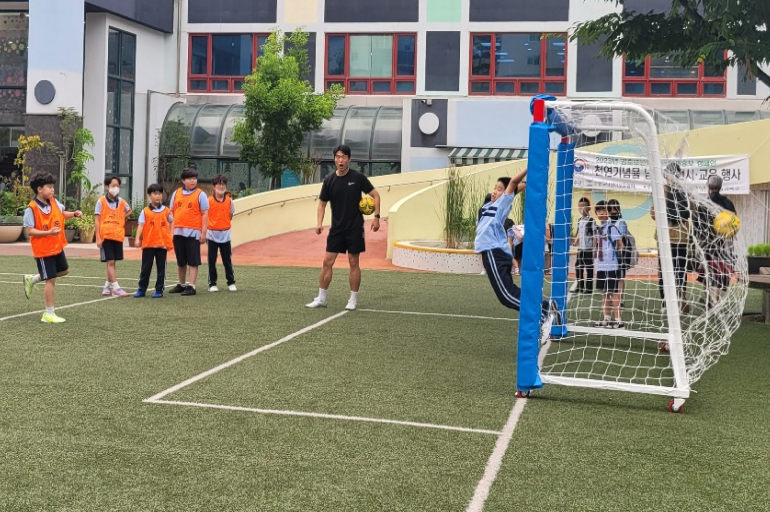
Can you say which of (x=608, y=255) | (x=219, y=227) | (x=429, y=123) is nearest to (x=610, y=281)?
(x=608, y=255)

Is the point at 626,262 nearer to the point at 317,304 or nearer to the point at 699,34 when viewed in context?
the point at 699,34

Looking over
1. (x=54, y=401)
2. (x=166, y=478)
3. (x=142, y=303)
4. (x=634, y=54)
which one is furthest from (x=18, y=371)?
(x=634, y=54)

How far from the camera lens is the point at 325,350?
31.3 feet

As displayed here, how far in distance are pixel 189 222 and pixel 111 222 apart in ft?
3.70

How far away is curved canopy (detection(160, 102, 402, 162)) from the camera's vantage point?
3450cm

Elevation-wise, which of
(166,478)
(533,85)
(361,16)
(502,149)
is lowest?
(166,478)

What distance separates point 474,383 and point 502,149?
26093 millimetres

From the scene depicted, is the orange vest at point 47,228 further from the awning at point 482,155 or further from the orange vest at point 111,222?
the awning at point 482,155

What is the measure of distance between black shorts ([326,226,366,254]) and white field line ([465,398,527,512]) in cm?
564

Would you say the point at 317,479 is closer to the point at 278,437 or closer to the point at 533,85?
the point at 278,437

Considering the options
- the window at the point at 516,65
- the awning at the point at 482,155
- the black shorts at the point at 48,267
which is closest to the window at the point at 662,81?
the window at the point at 516,65

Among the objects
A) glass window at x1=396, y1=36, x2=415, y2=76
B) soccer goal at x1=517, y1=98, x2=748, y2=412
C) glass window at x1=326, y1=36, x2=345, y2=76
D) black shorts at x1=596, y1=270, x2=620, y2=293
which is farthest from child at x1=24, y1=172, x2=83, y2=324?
glass window at x1=326, y1=36, x2=345, y2=76

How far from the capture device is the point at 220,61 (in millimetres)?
36812

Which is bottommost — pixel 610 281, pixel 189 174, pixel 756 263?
pixel 610 281
